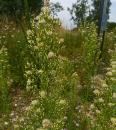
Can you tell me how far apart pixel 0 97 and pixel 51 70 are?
1.53 meters

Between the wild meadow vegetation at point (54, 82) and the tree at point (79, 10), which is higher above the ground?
the wild meadow vegetation at point (54, 82)

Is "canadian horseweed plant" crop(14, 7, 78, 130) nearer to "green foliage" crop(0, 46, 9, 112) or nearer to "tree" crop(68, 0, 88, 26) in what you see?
"green foliage" crop(0, 46, 9, 112)

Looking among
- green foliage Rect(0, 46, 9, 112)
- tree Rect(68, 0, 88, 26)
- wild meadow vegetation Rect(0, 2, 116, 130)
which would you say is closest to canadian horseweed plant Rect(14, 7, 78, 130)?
wild meadow vegetation Rect(0, 2, 116, 130)

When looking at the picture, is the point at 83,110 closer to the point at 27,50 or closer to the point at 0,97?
the point at 0,97

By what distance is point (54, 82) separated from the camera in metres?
6.38

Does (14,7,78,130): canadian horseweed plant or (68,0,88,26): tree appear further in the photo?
(68,0,88,26): tree

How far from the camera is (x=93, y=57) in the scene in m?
8.98

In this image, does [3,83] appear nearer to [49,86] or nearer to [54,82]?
[49,86]

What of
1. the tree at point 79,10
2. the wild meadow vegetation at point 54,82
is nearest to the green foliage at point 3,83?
the wild meadow vegetation at point 54,82

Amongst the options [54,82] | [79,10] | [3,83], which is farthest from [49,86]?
[79,10]

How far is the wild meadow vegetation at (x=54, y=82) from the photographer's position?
18.9 feet

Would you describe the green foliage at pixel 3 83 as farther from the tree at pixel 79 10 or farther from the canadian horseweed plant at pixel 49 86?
the tree at pixel 79 10

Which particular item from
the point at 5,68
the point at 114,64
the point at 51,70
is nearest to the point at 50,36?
the point at 51,70

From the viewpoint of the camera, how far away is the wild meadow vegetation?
18.9 feet
